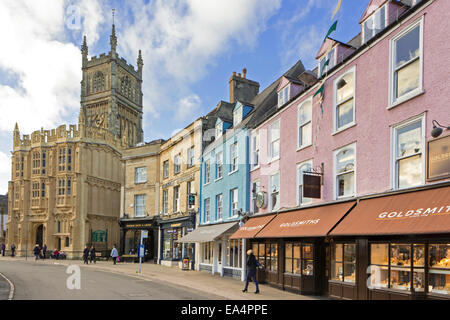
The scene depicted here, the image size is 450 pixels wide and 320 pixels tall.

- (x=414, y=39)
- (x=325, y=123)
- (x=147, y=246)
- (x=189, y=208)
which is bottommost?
(x=147, y=246)

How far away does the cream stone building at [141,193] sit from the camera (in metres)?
38.1

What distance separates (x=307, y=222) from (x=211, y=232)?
34.1 feet

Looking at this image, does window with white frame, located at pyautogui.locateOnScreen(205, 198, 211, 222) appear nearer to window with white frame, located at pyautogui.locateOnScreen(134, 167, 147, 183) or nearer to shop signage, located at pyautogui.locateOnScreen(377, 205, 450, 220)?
window with white frame, located at pyautogui.locateOnScreen(134, 167, 147, 183)

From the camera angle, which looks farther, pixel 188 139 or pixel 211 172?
pixel 188 139

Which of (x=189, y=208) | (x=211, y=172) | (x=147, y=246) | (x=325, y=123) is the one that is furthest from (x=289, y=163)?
(x=147, y=246)

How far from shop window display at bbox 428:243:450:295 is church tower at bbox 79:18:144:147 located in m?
68.5

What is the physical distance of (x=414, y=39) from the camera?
11.6 m

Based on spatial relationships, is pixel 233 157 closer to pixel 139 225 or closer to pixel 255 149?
pixel 255 149

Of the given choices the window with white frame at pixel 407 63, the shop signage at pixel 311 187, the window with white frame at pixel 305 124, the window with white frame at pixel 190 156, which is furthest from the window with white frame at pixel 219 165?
the window with white frame at pixel 407 63

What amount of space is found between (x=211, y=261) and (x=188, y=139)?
32.2ft

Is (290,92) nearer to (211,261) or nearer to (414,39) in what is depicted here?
(414,39)

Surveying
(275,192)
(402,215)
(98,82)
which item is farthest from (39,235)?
(402,215)

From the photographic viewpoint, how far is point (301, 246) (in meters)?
16.0

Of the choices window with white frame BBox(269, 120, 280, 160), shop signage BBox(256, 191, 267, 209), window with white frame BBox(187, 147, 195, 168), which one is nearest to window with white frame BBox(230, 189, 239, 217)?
shop signage BBox(256, 191, 267, 209)
